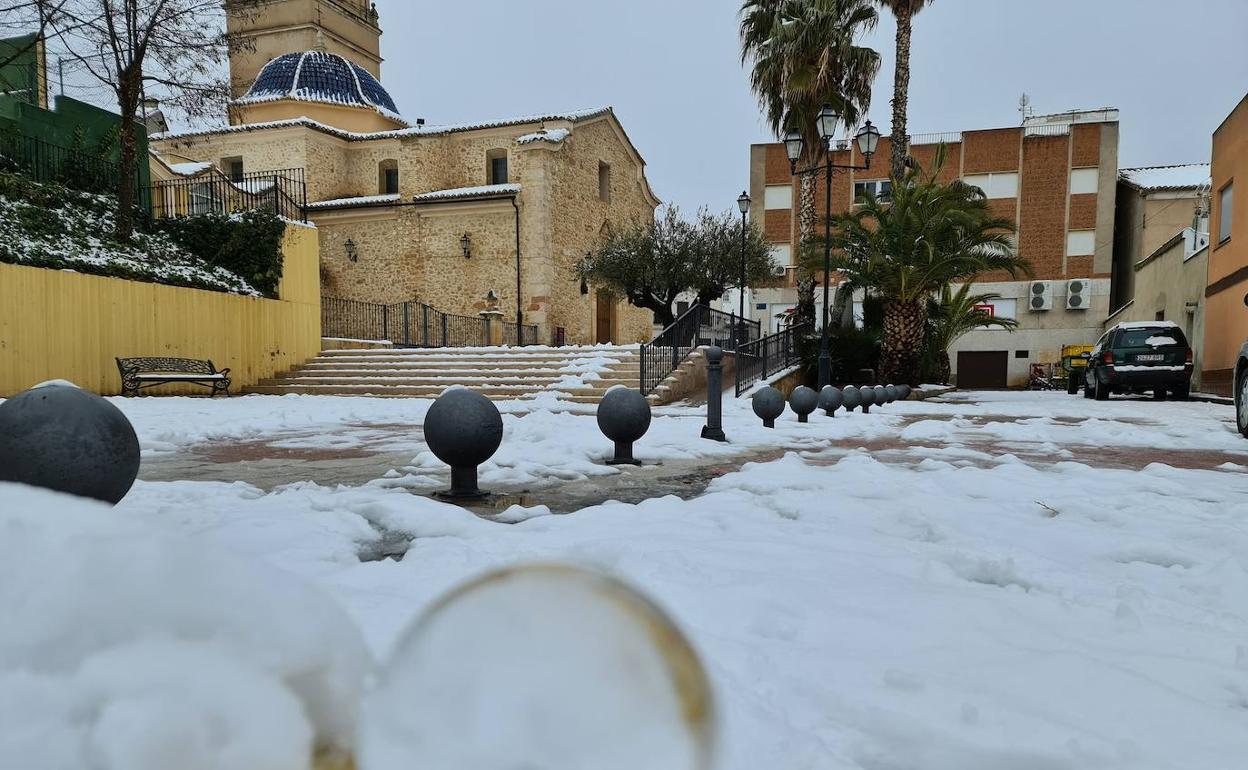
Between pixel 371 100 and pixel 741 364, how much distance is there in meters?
25.1

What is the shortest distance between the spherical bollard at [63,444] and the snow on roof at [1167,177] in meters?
39.6

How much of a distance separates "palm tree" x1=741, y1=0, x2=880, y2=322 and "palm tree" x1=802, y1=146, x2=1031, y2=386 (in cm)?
171

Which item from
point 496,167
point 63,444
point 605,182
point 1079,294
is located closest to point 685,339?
point 63,444

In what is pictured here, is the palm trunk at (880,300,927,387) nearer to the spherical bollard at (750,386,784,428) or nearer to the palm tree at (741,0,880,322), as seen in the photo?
the palm tree at (741,0,880,322)

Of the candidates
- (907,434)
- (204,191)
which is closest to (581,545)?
(907,434)

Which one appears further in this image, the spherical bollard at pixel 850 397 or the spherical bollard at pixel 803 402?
the spherical bollard at pixel 850 397

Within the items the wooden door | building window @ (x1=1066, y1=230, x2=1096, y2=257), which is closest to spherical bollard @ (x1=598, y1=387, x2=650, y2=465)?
the wooden door

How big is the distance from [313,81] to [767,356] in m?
25.2

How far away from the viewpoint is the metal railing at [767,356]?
1633 cm

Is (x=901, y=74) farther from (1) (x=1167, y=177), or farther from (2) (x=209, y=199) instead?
(1) (x=1167, y=177)

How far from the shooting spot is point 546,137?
89.9ft

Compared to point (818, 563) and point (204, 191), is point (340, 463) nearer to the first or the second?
point (818, 563)

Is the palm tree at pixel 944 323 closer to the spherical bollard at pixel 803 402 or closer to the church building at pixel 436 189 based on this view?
the church building at pixel 436 189

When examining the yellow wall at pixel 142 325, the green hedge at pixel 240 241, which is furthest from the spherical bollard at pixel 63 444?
the green hedge at pixel 240 241
